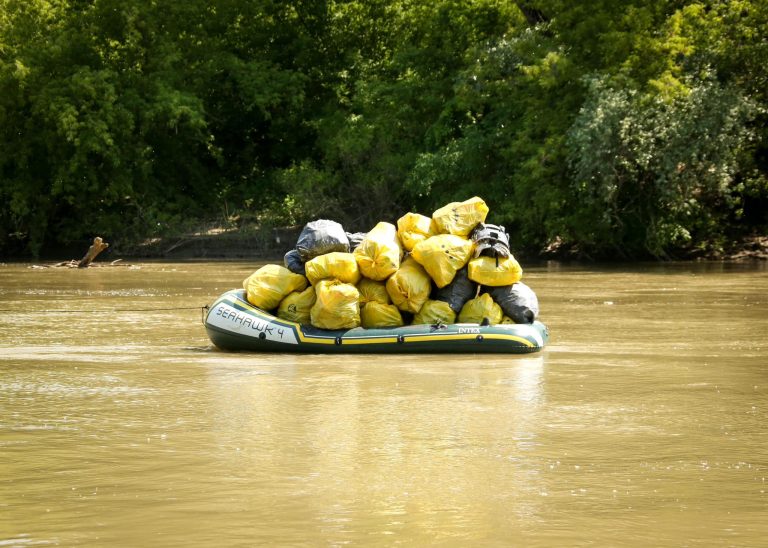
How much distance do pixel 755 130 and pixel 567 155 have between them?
4885mm

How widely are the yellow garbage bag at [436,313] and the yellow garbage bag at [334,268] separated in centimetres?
76

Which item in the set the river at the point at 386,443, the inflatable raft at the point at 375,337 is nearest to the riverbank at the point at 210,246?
the river at the point at 386,443

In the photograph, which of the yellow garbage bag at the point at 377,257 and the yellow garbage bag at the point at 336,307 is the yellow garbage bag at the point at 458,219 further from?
the yellow garbage bag at the point at 336,307

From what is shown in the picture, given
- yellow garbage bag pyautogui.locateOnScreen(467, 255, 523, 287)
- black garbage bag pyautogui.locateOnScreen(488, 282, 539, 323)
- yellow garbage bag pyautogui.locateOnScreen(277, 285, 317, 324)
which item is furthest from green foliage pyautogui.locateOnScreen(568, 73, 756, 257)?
yellow garbage bag pyautogui.locateOnScreen(277, 285, 317, 324)

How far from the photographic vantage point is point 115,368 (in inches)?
431

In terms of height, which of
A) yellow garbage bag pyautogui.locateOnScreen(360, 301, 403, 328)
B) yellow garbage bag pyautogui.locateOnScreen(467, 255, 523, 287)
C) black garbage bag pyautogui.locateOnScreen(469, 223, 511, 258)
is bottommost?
yellow garbage bag pyautogui.locateOnScreen(360, 301, 403, 328)

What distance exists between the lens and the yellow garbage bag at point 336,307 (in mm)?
12055

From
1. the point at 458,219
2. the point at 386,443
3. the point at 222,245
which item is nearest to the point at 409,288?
the point at 458,219

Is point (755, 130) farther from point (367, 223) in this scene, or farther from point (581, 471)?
point (581, 471)

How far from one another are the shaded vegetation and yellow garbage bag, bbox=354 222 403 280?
17.3 meters

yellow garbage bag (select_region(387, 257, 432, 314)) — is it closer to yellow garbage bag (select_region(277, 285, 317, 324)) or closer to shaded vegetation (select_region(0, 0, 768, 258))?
yellow garbage bag (select_region(277, 285, 317, 324))

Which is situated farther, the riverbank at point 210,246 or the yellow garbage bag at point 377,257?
the riverbank at point 210,246

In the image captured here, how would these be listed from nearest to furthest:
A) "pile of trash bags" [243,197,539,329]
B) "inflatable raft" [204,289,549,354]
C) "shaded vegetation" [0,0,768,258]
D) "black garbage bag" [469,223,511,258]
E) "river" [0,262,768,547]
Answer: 1. "river" [0,262,768,547]
2. "inflatable raft" [204,289,549,354]
3. "pile of trash bags" [243,197,539,329]
4. "black garbage bag" [469,223,511,258]
5. "shaded vegetation" [0,0,768,258]

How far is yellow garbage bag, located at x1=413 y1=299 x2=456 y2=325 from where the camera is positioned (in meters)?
12.4
